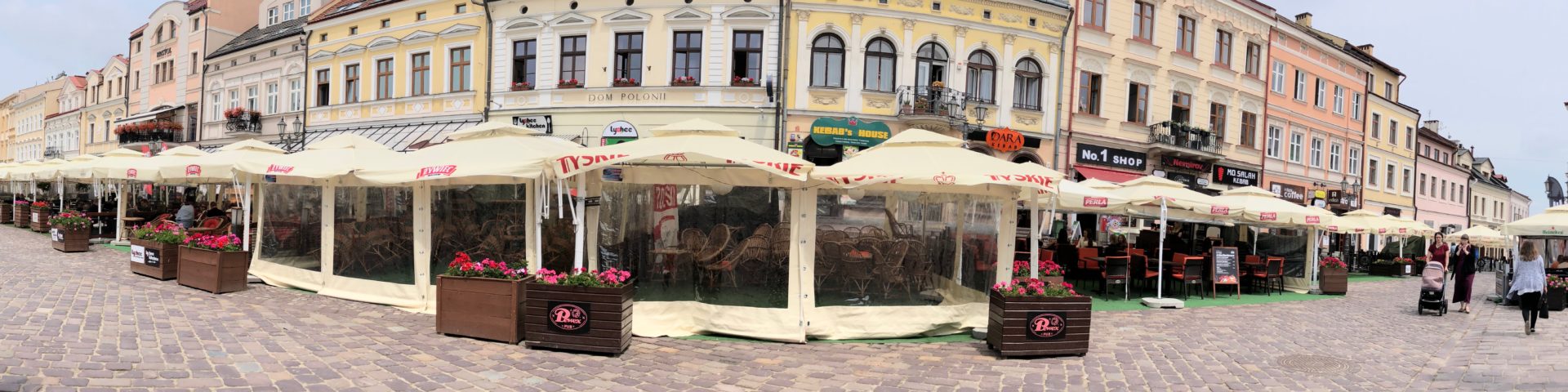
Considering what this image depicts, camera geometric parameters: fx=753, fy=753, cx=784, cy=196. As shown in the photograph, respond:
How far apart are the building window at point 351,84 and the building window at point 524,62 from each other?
7049 mm

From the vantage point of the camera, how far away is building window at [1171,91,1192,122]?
79.9 feet

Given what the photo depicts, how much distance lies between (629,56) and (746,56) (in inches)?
124

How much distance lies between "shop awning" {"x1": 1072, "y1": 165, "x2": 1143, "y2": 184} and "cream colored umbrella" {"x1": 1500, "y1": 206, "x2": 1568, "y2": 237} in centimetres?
859

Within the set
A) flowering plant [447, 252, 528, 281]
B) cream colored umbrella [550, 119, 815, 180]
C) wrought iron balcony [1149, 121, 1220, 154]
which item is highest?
wrought iron balcony [1149, 121, 1220, 154]

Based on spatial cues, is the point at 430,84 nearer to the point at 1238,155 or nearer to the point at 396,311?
the point at 396,311

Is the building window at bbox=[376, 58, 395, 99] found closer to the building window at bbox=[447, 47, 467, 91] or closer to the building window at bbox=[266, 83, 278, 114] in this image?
the building window at bbox=[447, 47, 467, 91]

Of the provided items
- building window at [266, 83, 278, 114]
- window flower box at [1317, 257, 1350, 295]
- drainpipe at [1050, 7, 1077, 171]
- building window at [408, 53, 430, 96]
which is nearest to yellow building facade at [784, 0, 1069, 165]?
drainpipe at [1050, 7, 1077, 171]

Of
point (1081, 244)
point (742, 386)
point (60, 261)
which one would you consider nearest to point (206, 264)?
point (60, 261)

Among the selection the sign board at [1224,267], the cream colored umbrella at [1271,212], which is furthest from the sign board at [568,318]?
the cream colored umbrella at [1271,212]

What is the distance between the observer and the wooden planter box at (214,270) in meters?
9.41

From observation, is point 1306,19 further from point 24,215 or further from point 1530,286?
point 24,215

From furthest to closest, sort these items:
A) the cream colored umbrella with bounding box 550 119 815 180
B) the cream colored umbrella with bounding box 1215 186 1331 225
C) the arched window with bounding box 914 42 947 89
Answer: the arched window with bounding box 914 42 947 89, the cream colored umbrella with bounding box 1215 186 1331 225, the cream colored umbrella with bounding box 550 119 815 180

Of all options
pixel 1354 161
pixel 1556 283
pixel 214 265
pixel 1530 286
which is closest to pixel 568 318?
pixel 214 265

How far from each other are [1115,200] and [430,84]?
19050 millimetres
